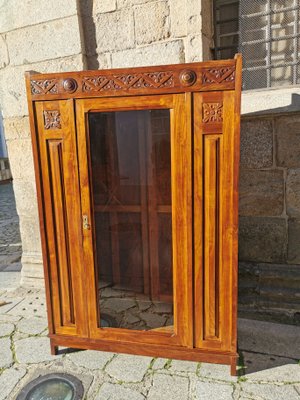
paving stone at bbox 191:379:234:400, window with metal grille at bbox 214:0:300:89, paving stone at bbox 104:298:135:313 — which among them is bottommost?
paving stone at bbox 191:379:234:400

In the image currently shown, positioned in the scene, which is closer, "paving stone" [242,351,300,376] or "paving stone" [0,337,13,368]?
"paving stone" [242,351,300,376]

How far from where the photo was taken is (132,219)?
235cm

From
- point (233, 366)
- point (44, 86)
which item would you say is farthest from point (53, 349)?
point (44, 86)

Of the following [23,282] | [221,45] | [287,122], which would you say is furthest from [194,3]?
[23,282]

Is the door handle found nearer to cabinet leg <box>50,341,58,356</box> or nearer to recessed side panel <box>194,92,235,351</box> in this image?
recessed side panel <box>194,92,235,351</box>

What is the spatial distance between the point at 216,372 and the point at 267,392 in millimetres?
319

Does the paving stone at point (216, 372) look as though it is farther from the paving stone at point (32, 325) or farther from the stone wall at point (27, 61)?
the stone wall at point (27, 61)

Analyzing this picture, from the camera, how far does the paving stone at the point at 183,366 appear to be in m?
2.06

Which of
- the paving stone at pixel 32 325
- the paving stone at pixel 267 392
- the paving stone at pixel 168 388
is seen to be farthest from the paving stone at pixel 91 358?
the paving stone at pixel 267 392

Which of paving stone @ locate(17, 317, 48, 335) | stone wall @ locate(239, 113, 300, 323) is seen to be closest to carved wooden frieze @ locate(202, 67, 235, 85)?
stone wall @ locate(239, 113, 300, 323)

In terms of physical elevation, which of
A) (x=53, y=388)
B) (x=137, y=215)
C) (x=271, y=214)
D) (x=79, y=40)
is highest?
(x=79, y=40)

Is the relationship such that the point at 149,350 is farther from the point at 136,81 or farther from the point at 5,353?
the point at 136,81

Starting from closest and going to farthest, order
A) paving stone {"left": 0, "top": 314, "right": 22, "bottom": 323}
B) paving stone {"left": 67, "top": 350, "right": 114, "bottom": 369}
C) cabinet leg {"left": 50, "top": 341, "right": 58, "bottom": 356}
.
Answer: paving stone {"left": 67, "top": 350, "right": 114, "bottom": 369}
cabinet leg {"left": 50, "top": 341, "right": 58, "bottom": 356}
paving stone {"left": 0, "top": 314, "right": 22, "bottom": 323}

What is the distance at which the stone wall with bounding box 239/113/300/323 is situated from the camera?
2617mm
